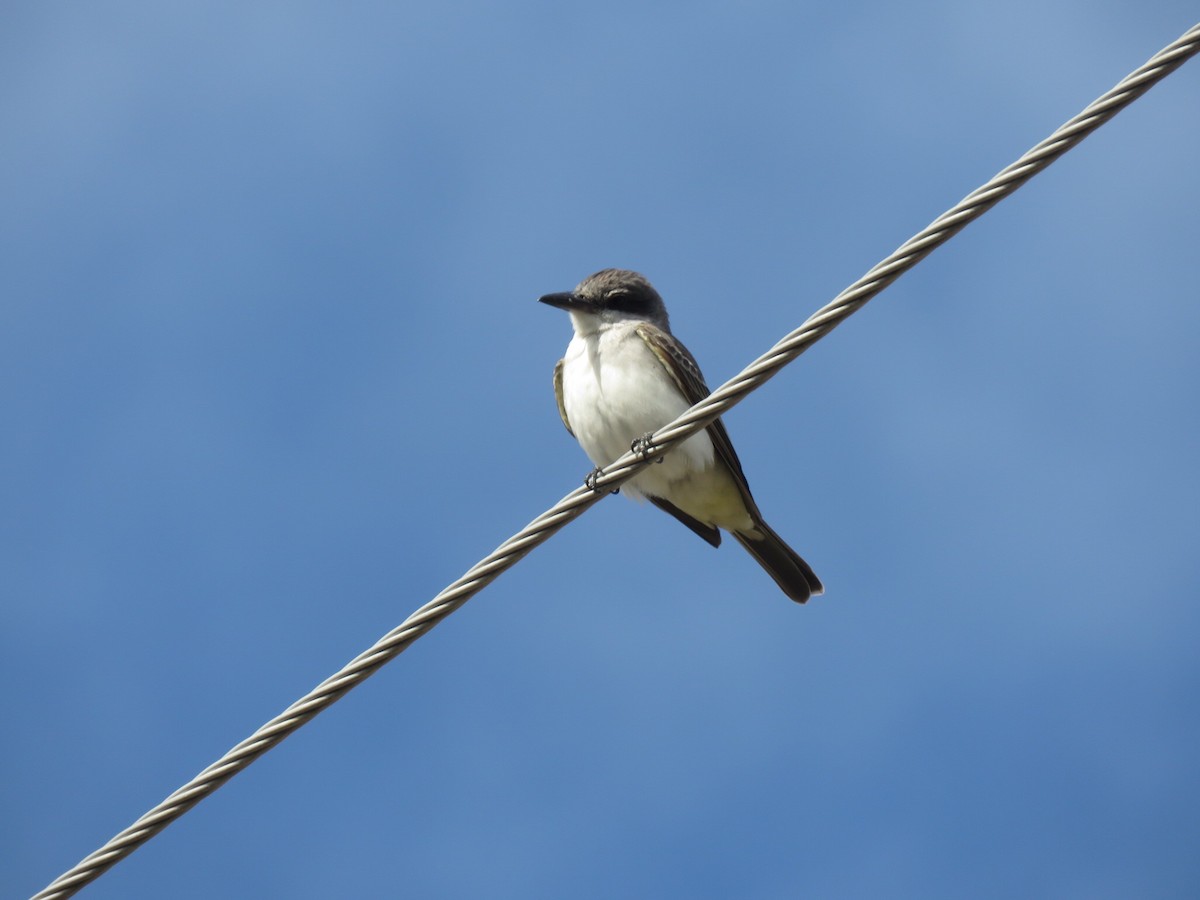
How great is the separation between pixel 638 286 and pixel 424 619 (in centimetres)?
400

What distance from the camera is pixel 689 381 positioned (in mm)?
7020

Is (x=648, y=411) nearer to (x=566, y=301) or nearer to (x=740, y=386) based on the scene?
(x=566, y=301)

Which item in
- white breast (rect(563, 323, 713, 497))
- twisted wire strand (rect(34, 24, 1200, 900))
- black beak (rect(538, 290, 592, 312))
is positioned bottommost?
twisted wire strand (rect(34, 24, 1200, 900))

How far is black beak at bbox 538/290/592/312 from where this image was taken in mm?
7262

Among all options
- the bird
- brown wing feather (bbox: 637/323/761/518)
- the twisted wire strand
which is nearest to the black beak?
the bird

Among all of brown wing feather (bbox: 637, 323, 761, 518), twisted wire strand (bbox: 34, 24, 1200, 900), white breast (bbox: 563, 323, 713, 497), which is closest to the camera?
twisted wire strand (bbox: 34, 24, 1200, 900)

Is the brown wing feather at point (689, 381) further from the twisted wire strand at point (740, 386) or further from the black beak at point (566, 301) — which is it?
the twisted wire strand at point (740, 386)

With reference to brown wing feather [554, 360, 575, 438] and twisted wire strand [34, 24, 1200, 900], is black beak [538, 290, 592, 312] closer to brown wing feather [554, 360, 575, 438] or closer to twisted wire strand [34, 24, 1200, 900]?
brown wing feather [554, 360, 575, 438]

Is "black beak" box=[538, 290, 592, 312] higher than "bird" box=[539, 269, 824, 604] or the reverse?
higher

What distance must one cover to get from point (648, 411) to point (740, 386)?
241 centimetres

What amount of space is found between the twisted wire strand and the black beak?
121 inches

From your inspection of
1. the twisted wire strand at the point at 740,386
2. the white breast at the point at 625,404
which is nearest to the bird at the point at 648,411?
the white breast at the point at 625,404

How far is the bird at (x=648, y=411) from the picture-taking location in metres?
6.79

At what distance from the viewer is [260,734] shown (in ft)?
12.8
